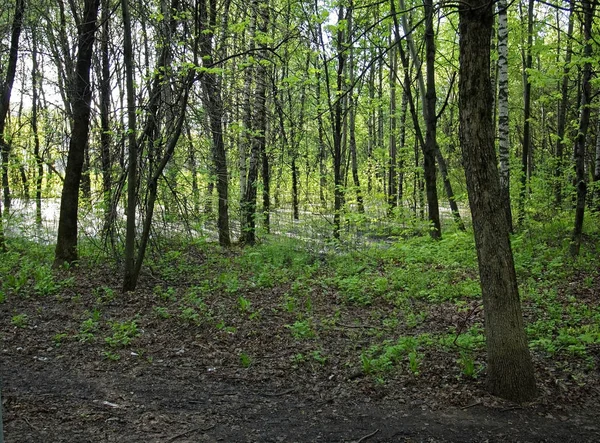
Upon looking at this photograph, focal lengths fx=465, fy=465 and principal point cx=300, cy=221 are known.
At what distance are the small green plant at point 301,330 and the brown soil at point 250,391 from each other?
11 centimetres

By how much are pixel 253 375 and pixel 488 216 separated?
10.1 feet

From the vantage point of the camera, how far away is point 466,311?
716 cm

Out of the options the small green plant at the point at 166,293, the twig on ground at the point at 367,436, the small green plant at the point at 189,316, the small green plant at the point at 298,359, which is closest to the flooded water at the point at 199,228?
the small green plant at the point at 166,293

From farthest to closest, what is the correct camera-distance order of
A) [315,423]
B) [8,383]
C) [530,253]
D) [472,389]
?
[530,253], [8,383], [472,389], [315,423]

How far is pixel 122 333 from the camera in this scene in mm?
6422

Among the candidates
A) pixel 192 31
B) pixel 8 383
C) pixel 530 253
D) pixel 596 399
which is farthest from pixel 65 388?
pixel 530 253

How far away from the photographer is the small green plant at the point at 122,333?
6098 mm

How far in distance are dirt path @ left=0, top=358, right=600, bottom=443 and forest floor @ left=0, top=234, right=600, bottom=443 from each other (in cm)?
2

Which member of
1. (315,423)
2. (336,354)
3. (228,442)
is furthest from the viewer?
(336,354)

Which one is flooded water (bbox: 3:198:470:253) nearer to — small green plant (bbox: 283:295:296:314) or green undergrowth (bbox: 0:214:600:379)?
green undergrowth (bbox: 0:214:600:379)

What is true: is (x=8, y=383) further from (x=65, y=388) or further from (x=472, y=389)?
(x=472, y=389)

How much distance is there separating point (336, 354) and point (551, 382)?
2348 millimetres

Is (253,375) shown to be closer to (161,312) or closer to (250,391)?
(250,391)

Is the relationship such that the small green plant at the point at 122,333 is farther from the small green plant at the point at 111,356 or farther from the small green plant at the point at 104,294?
the small green plant at the point at 104,294
